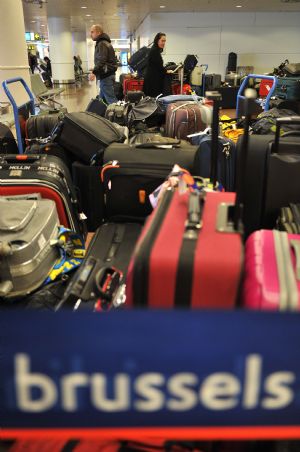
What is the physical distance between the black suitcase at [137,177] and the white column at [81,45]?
3212cm

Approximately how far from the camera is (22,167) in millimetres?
2312

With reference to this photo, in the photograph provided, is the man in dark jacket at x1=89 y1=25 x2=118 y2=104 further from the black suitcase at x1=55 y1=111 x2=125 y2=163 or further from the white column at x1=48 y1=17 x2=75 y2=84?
the white column at x1=48 y1=17 x2=75 y2=84

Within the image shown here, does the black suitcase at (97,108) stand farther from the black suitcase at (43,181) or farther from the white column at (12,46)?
the black suitcase at (43,181)

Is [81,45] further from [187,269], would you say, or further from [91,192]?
[187,269]

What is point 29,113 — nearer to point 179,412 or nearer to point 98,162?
point 98,162

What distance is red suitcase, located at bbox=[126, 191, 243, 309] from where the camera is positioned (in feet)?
3.17

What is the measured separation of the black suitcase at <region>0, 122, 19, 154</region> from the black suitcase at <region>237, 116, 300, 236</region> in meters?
2.30

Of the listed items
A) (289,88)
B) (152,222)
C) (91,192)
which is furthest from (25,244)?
(289,88)

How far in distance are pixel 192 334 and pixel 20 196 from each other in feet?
5.24

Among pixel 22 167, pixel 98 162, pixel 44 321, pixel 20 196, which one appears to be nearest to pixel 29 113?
pixel 98 162

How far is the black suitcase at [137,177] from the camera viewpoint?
2271 millimetres

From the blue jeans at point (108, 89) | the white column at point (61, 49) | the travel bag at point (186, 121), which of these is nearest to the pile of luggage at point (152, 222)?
the travel bag at point (186, 121)

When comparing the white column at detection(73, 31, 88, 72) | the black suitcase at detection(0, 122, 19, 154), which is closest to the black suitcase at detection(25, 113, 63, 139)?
the black suitcase at detection(0, 122, 19, 154)

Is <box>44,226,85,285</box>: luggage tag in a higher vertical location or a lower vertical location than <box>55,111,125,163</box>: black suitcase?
lower
